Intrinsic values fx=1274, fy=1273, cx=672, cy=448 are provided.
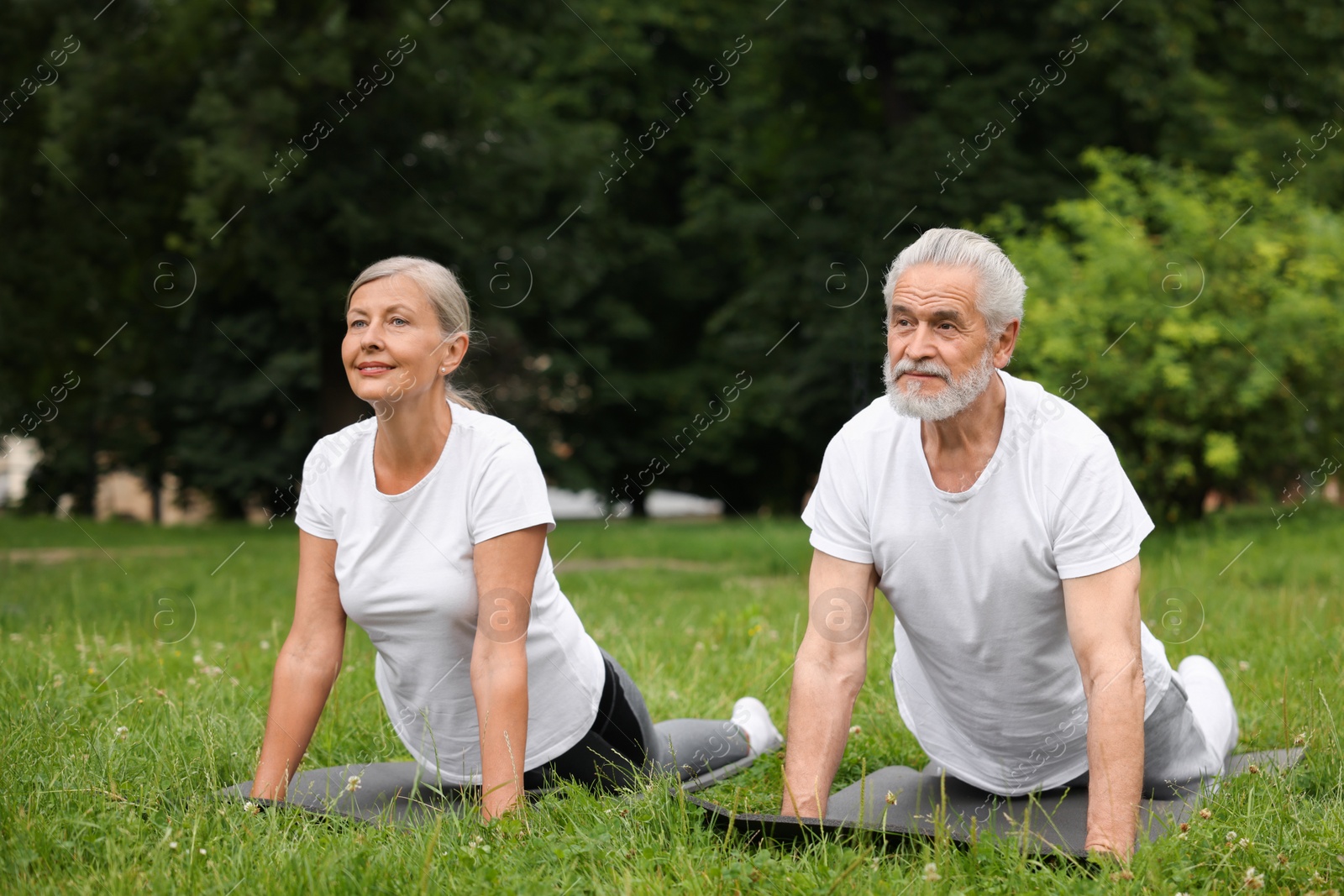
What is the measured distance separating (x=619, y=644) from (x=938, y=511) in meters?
2.96

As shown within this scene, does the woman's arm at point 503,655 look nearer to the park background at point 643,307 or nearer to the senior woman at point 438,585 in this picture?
the senior woman at point 438,585

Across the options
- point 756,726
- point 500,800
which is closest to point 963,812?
point 756,726

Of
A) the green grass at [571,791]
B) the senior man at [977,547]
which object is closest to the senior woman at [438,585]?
the green grass at [571,791]

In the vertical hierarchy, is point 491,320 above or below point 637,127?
below

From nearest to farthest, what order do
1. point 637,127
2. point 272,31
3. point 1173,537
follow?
point 1173,537
point 272,31
point 637,127

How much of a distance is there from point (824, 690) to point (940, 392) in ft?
2.66

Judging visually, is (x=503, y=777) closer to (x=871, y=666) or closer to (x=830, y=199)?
(x=871, y=666)

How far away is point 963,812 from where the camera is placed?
3473 mm

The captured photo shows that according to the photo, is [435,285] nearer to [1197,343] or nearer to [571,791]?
[571,791]

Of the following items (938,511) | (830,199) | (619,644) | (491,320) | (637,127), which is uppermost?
(637,127)

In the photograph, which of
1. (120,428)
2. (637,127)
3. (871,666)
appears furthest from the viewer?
(637,127)

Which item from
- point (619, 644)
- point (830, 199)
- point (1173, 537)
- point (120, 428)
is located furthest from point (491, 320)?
point (619, 644)

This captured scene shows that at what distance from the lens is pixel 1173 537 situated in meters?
10.8

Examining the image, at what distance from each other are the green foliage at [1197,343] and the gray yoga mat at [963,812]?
7489 millimetres
